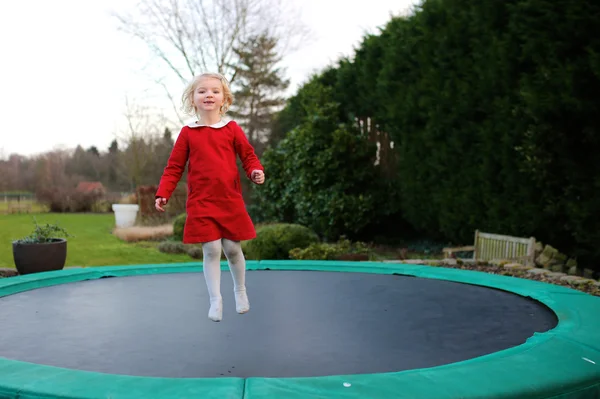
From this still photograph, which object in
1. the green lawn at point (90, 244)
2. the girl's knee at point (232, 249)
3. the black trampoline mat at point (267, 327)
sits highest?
the girl's knee at point (232, 249)

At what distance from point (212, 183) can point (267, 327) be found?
→ 1.74 feet

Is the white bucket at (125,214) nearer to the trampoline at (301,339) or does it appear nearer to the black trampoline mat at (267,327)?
the trampoline at (301,339)

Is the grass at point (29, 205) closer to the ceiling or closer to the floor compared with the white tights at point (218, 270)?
closer to the floor

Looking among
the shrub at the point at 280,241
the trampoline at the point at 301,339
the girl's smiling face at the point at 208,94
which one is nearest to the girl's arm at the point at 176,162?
the girl's smiling face at the point at 208,94

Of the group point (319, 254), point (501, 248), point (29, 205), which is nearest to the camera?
point (501, 248)

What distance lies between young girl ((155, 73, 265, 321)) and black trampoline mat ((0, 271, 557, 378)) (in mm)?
195

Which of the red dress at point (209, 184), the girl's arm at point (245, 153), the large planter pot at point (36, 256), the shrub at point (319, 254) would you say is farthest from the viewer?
the shrub at point (319, 254)

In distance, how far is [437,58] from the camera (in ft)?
17.1

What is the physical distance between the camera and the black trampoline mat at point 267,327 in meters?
1.45

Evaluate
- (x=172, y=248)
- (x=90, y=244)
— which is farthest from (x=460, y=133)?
(x=90, y=244)

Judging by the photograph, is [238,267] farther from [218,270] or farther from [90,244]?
[90,244]

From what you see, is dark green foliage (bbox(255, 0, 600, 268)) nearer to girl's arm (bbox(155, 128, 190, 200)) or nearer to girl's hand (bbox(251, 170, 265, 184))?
girl's hand (bbox(251, 170, 265, 184))

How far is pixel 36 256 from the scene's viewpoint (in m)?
4.00

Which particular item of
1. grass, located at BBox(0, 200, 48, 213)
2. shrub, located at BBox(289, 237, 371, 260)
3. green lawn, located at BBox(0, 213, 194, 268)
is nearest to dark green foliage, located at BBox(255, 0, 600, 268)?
shrub, located at BBox(289, 237, 371, 260)
